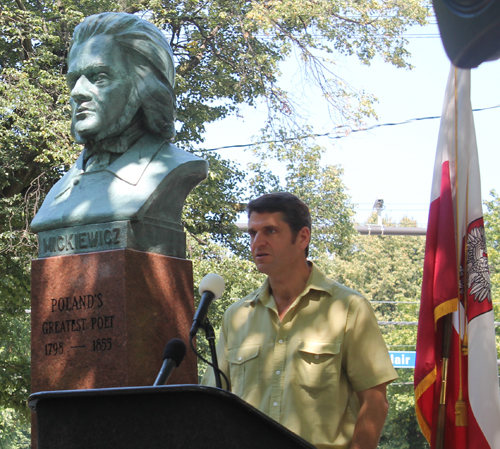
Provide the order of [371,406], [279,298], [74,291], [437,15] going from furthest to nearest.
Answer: [74,291] < [279,298] < [371,406] < [437,15]

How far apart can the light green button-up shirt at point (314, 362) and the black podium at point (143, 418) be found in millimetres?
1030

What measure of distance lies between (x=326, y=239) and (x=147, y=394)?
464 inches

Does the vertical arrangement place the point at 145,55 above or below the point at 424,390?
above

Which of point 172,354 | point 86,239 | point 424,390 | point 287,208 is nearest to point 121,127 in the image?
point 86,239

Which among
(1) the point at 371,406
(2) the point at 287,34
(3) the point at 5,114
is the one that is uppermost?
(2) the point at 287,34

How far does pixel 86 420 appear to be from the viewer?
3.81 ft

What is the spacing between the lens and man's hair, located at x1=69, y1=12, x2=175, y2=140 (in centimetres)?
396

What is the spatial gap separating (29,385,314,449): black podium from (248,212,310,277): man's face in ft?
3.88

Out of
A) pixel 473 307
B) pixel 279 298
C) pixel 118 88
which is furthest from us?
pixel 118 88

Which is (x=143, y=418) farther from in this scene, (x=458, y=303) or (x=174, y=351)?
(x=458, y=303)

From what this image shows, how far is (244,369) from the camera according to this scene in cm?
232

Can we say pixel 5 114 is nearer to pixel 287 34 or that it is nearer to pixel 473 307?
pixel 287 34

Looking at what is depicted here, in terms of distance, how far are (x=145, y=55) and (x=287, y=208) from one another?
199 centimetres

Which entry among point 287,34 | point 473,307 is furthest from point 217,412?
point 287,34
